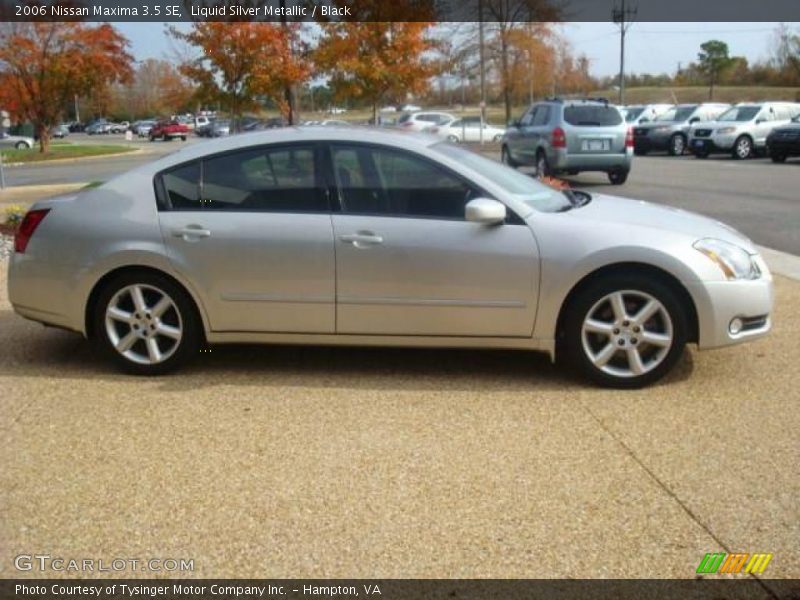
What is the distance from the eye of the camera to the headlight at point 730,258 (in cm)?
464

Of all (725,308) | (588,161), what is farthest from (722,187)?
(725,308)

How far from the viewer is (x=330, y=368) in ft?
17.0

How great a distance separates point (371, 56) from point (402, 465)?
14.2m

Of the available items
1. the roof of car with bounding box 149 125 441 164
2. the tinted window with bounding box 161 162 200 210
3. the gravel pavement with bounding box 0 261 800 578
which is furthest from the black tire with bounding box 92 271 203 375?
the roof of car with bounding box 149 125 441 164

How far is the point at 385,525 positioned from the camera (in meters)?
3.23

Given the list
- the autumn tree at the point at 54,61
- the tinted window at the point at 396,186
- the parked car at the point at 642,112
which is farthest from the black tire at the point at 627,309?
the autumn tree at the point at 54,61

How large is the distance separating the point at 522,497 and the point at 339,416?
126 cm

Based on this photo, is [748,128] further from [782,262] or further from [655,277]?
[655,277]

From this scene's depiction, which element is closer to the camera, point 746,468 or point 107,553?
point 107,553

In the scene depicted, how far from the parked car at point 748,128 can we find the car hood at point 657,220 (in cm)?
2199

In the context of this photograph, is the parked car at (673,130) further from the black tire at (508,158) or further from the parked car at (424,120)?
the black tire at (508,158)

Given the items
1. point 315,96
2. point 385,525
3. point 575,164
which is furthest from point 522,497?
point 315,96

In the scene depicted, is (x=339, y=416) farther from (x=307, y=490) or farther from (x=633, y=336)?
(x=633, y=336)

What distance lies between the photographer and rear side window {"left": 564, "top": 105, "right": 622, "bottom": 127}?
16219mm
